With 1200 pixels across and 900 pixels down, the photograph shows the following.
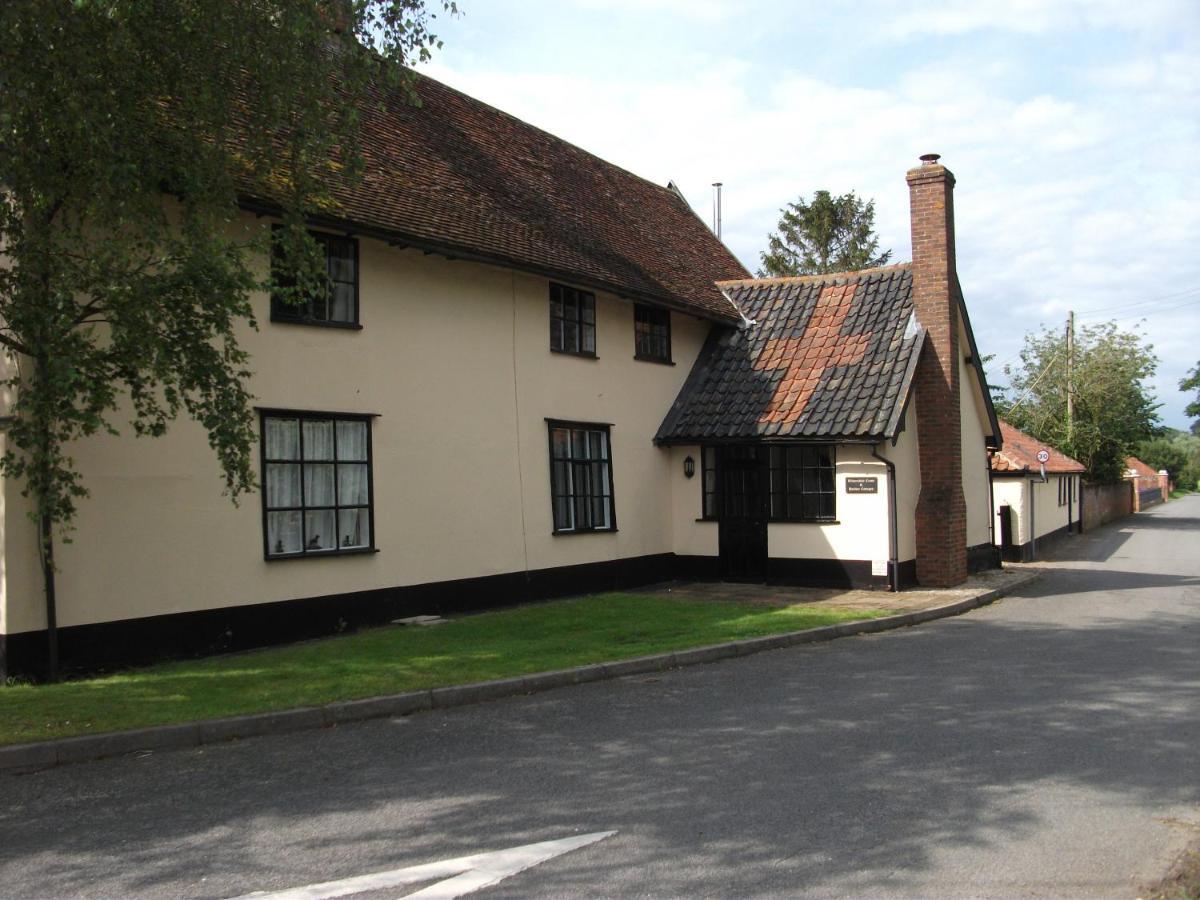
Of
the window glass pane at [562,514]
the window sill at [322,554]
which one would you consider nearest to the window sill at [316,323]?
the window sill at [322,554]

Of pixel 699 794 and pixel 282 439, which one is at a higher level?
pixel 282 439

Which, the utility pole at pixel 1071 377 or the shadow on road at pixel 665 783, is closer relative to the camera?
the shadow on road at pixel 665 783

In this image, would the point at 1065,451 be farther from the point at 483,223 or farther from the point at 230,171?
the point at 230,171

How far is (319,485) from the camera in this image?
12.8m

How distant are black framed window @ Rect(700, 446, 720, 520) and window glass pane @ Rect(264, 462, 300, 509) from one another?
340 inches

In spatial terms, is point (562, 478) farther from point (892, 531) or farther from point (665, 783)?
point (665, 783)

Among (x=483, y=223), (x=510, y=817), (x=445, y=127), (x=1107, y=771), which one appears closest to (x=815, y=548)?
(x=483, y=223)

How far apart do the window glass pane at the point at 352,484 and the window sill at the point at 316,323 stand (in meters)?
1.75

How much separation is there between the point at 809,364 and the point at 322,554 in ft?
32.5

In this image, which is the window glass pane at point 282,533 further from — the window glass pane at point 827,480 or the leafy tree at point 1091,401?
the leafy tree at point 1091,401

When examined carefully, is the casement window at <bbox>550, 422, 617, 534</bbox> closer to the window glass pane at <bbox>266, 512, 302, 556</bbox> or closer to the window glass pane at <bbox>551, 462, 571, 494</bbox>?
the window glass pane at <bbox>551, 462, 571, 494</bbox>

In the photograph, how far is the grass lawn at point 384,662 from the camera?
28.0 ft

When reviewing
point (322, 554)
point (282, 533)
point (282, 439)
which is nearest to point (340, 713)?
point (282, 533)

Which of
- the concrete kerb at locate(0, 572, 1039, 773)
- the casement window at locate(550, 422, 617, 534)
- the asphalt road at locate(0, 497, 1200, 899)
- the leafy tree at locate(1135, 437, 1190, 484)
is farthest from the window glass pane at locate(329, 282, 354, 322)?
the leafy tree at locate(1135, 437, 1190, 484)
